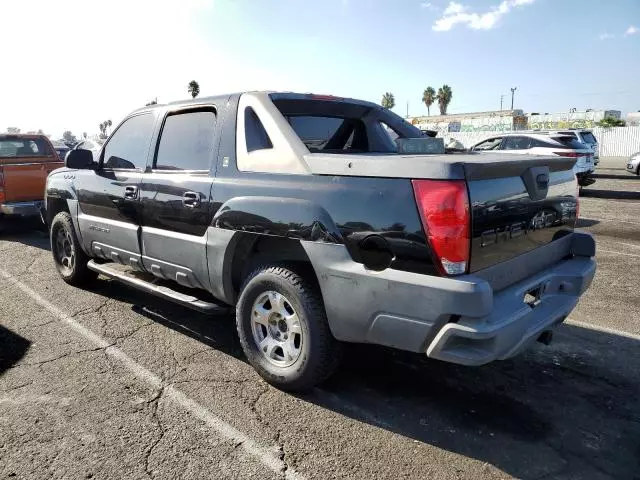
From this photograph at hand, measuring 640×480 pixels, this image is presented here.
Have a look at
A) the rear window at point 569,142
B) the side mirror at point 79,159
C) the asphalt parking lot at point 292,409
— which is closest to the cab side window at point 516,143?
the rear window at point 569,142

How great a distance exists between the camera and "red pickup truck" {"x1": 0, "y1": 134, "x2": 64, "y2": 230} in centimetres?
887

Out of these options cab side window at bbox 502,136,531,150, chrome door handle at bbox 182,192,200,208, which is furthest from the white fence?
chrome door handle at bbox 182,192,200,208

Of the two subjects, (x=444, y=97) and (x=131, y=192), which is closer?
(x=131, y=192)

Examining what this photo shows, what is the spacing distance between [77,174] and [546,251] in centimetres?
451

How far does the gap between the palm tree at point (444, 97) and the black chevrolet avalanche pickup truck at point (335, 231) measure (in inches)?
3508

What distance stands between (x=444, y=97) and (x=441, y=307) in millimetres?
91828

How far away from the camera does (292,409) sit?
316cm

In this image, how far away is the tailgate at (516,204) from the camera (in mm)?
2637

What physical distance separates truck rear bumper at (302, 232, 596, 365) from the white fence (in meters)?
34.5

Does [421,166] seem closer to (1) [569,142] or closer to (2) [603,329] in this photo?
(2) [603,329]

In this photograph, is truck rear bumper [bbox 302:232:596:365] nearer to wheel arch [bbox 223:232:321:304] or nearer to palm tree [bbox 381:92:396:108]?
wheel arch [bbox 223:232:321:304]

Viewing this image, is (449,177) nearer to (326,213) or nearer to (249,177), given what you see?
(326,213)

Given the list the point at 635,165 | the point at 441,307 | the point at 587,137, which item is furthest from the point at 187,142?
the point at 635,165

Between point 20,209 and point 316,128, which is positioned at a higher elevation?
point 316,128
